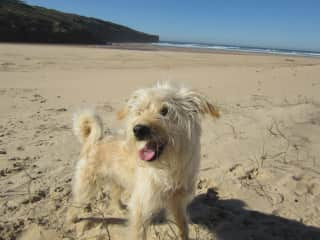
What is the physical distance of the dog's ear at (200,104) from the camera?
2789mm

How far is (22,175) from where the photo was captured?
4.12 m

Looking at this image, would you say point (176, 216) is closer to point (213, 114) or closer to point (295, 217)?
point (213, 114)

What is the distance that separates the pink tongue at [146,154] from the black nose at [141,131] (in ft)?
0.56

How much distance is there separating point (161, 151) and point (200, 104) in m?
0.53

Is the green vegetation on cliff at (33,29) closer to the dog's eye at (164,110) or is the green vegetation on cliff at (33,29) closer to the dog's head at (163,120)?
the dog's head at (163,120)

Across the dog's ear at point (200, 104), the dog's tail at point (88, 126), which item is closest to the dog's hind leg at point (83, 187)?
the dog's tail at point (88, 126)

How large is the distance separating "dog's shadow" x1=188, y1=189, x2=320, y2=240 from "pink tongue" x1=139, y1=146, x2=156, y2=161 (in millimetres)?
1119

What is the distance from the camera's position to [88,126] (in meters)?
3.75

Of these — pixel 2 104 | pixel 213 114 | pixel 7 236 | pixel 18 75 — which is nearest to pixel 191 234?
pixel 213 114

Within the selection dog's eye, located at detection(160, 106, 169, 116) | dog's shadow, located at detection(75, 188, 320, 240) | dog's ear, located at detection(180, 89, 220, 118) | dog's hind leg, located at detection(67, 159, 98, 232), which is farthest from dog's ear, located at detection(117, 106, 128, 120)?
dog's shadow, located at detection(75, 188, 320, 240)

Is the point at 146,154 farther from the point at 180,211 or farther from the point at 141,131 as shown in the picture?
the point at 180,211

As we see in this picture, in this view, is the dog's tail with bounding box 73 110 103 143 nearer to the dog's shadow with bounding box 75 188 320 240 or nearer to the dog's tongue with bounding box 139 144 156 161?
the dog's shadow with bounding box 75 188 320 240

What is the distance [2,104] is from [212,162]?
5.04 metres

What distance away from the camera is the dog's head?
2.57 metres
